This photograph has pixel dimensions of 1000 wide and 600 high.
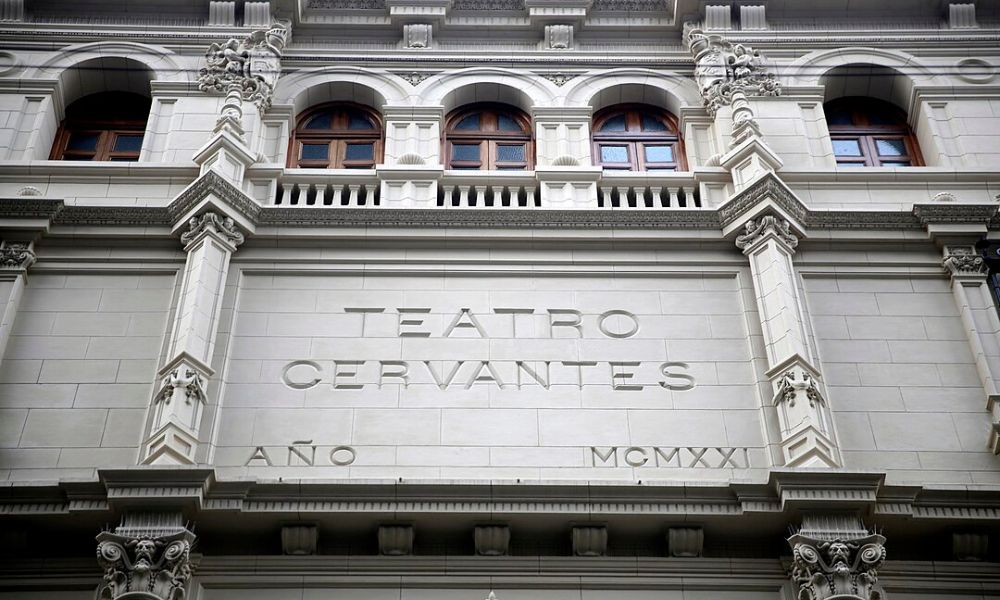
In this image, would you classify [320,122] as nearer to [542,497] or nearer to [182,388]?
[182,388]

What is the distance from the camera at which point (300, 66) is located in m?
23.2

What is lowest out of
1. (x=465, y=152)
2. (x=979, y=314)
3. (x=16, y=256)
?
(x=979, y=314)

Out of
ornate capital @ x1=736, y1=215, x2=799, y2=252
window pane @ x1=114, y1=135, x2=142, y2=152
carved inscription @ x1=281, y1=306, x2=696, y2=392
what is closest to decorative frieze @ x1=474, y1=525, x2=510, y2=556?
carved inscription @ x1=281, y1=306, x2=696, y2=392

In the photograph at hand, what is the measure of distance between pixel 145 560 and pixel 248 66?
1044 centimetres

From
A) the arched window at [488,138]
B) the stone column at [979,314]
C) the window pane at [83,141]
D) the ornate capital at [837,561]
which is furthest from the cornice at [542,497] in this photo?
the window pane at [83,141]

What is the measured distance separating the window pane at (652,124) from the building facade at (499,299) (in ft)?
0.25

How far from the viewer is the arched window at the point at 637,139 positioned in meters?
22.0

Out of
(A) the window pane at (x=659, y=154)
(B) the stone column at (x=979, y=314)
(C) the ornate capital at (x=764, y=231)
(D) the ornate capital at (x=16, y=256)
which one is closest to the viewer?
(B) the stone column at (x=979, y=314)

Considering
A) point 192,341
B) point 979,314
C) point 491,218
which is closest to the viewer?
point 192,341

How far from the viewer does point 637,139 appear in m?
22.5

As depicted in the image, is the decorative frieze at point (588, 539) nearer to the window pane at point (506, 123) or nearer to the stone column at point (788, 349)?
the stone column at point (788, 349)

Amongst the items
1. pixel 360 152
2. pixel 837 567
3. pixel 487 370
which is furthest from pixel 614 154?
pixel 837 567

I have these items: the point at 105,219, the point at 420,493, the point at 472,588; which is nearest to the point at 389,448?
the point at 420,493

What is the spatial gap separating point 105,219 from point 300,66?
5.23 m
